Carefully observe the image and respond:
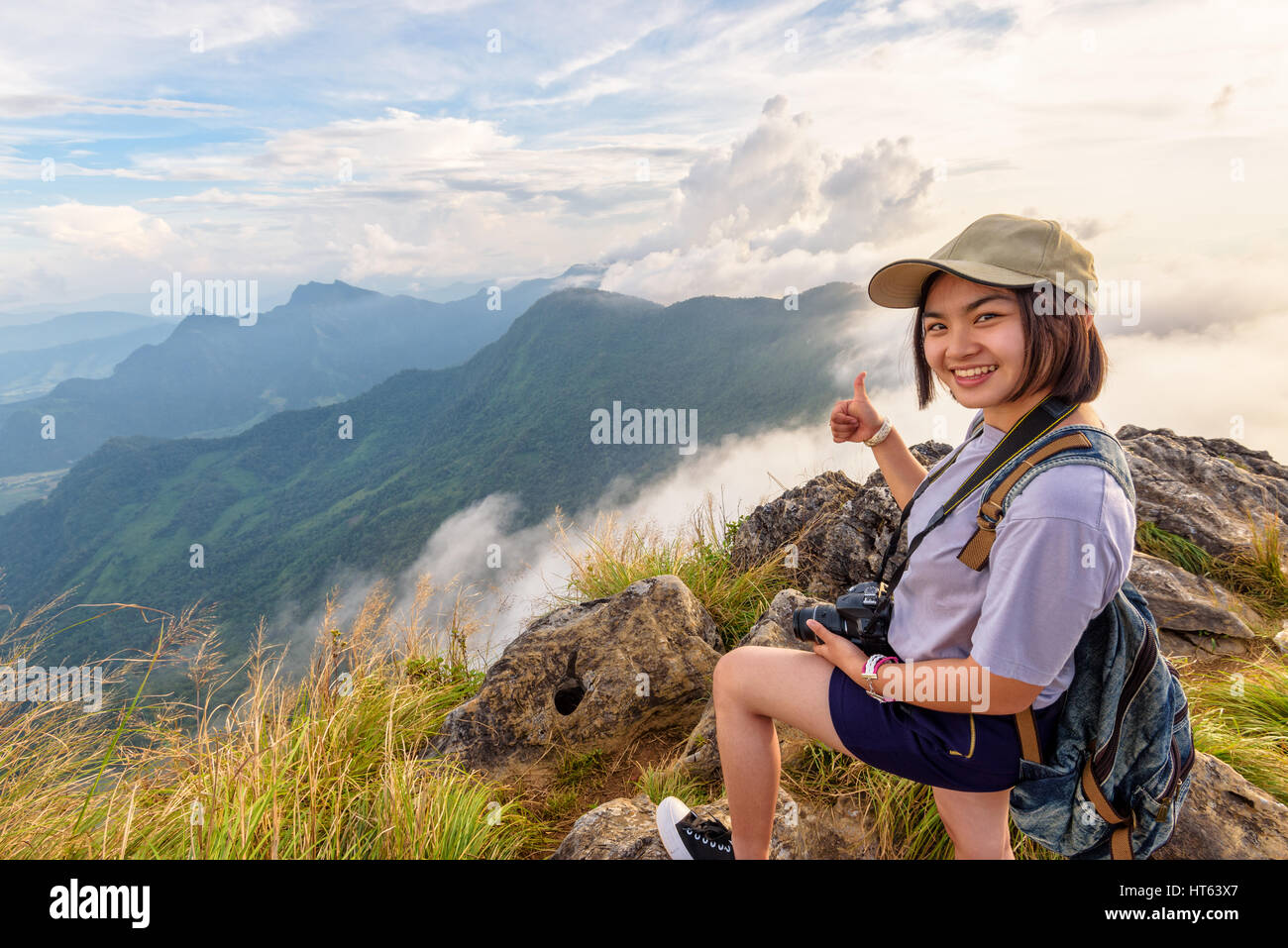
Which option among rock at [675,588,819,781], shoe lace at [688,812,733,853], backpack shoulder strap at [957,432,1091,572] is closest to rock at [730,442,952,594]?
rock at [675,588,819,781]

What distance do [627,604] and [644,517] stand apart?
235 centimetres

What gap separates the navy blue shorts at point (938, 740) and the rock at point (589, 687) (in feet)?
7.78

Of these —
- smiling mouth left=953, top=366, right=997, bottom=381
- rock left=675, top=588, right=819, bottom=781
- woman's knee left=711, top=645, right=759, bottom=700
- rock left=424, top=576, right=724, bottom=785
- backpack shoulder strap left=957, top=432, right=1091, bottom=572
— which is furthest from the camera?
rock left=424, top=576, right=724, bottom=785

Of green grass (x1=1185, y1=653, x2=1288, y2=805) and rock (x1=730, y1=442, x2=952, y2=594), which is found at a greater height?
rock (x1=730, y1=442, x2=952, y2=594)

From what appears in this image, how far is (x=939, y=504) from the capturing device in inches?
72.9

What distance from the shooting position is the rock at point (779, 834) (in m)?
2.67

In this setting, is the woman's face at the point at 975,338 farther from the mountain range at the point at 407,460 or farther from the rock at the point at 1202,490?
the mountain range at the point at 407,460

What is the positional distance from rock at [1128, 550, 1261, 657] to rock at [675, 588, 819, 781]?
252 centimetres

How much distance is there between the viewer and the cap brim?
164 cm

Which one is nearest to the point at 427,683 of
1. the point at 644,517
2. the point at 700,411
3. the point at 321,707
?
the point at 321,707

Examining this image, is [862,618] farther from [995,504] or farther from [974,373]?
[974,373]

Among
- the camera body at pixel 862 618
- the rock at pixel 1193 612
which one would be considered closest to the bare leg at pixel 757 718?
the camera body at pixel 862 618

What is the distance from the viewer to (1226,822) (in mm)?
2430

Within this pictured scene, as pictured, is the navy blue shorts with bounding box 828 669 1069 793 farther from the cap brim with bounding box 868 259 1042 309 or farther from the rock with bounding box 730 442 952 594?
the rock with bounding box 730 442 952 594
